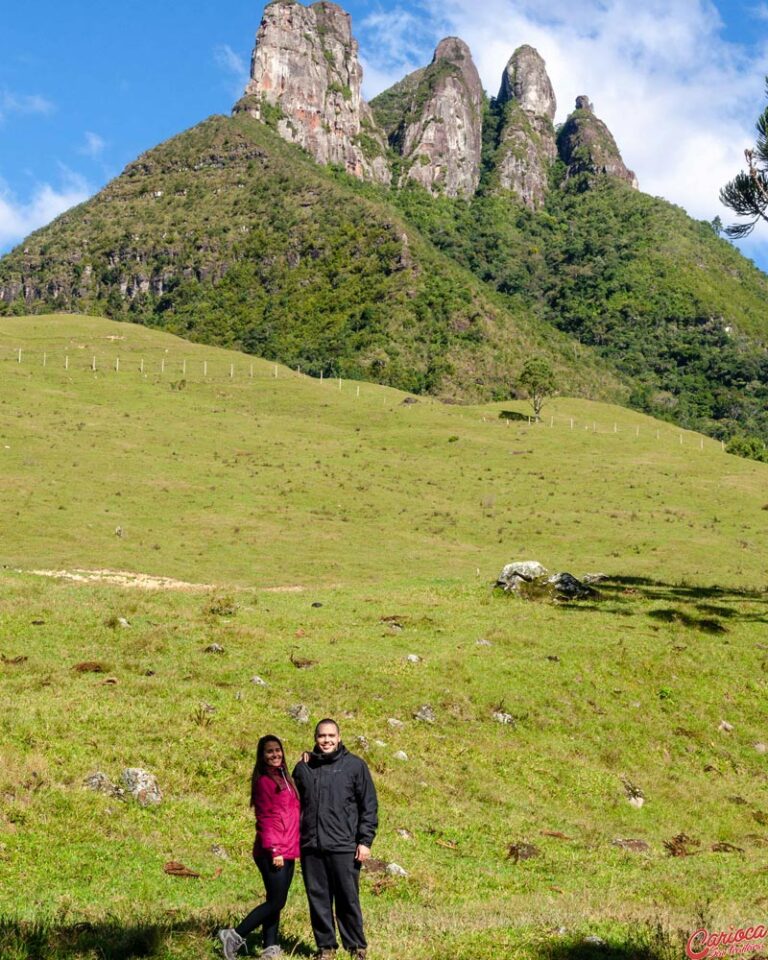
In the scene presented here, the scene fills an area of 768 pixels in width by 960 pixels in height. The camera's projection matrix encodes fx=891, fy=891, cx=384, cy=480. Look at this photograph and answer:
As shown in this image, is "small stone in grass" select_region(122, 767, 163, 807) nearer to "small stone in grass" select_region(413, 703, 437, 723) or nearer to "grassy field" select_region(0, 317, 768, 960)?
"grassy field" select_region(0, 317, 768, 960)

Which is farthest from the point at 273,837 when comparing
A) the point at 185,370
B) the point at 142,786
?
the point at 185,370

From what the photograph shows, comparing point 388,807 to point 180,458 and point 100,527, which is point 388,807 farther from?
point 180,458

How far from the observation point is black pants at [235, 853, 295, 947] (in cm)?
947

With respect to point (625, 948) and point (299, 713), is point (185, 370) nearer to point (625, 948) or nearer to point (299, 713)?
point (299, 713)

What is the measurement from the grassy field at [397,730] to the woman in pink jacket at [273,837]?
0.56 m

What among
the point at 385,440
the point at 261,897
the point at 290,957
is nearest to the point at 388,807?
the point at 261,897

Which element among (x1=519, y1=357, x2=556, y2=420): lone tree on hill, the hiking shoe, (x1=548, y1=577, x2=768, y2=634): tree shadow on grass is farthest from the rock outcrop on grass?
(x1=519, y1=357, x2=556, y2=420): lone tree on hill

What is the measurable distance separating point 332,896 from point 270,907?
0.77 metres

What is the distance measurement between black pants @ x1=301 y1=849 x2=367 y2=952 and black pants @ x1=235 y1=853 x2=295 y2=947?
0.92 feet

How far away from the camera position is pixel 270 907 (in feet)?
31.3

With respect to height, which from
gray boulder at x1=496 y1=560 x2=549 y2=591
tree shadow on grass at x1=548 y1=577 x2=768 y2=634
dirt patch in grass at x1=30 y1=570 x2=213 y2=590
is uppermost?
gray boulder at x1=496 y1=560 x2=549 y2=591

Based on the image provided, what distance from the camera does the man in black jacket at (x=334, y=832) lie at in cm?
966

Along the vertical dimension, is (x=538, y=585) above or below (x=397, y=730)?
above

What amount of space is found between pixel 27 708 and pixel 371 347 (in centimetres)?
17363
